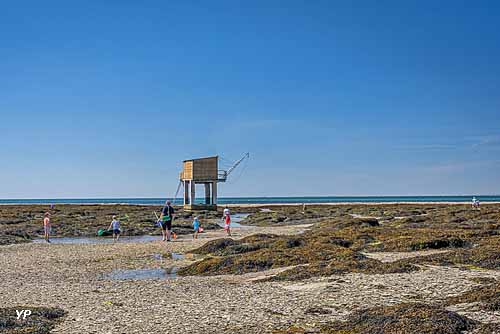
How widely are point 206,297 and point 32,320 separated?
4442mm

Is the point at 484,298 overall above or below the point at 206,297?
above

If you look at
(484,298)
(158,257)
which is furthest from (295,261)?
(484,298)

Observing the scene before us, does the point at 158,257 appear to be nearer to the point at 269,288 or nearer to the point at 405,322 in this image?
the point at 269,288

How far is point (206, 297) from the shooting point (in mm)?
14469

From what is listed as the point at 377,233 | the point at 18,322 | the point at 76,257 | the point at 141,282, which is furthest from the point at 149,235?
the point at 18,322

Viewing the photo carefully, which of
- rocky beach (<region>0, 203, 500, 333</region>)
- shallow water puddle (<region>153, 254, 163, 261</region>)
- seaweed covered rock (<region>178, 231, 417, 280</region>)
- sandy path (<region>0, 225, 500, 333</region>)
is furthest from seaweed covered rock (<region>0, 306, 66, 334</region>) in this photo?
shallow water puddle (<region>153, 254, 163, 261</region>)

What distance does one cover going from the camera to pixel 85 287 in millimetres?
16516

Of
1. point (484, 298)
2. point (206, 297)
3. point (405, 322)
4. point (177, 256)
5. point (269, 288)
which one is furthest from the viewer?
point (177, 256)

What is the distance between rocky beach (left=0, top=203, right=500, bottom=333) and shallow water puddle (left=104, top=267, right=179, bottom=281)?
0.12 feet

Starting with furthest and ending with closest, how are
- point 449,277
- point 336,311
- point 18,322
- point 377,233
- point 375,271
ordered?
point 377,233 < point 375,271 < point 449,277 < point 336,311 < point 18,322

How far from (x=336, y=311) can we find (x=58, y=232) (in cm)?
3459

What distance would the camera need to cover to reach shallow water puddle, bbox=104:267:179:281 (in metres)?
18.7

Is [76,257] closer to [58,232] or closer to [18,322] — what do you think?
[18,322]

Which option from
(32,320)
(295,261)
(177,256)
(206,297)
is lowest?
(177,256)
